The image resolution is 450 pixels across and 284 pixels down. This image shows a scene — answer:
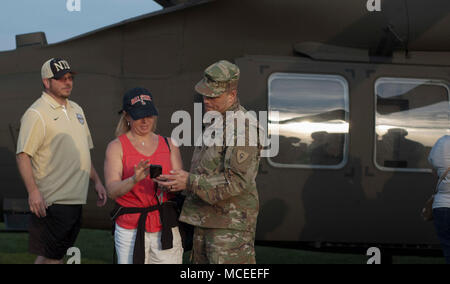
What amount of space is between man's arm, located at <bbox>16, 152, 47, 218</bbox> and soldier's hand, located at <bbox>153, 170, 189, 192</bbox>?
3.83 ft

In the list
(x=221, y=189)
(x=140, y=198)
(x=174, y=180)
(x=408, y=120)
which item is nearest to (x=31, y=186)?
(x=140, y=198)

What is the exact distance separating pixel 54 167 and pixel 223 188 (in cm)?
154

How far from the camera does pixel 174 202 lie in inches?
131

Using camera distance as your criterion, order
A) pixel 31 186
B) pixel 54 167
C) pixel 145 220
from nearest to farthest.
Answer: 1. pixel 145 220
2. pixel 31 186
3. pixel 54 167

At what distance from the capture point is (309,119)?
16.8 ft

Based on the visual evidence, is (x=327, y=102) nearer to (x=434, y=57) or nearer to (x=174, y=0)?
(x=434, y=57)

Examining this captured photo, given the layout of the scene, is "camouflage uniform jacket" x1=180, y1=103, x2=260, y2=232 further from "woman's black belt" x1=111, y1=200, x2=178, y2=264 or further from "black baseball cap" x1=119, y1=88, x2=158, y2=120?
"black baseball cap" x1=119, y1=88, x2=158, y2=120

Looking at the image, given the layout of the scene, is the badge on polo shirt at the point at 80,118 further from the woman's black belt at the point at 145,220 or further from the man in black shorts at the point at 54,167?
the woman's black belt at the point at 145,220

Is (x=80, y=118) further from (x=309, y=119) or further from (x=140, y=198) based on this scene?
(x=309, y=119)

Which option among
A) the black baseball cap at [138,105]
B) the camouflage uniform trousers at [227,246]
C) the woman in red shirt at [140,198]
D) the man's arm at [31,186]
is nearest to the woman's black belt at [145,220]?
the woman in red shirt at [140,198]

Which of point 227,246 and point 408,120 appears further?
point 408,120

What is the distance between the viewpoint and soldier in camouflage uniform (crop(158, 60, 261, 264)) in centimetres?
301

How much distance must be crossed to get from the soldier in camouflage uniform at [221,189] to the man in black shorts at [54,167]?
109 cm
